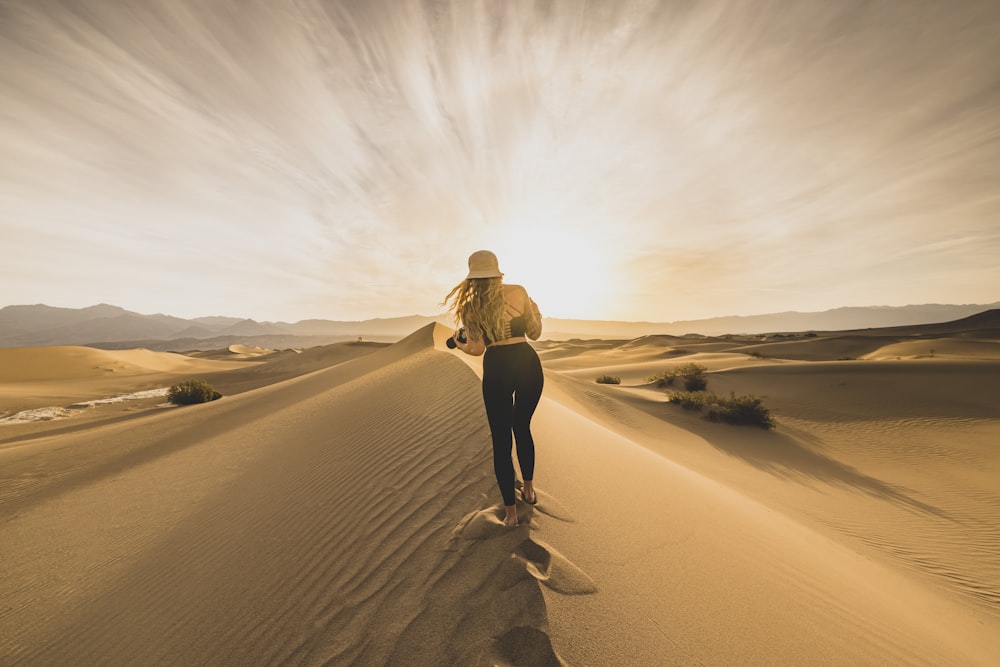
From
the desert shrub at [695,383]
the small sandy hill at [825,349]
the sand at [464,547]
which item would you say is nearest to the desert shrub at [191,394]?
the sand at [464,547]

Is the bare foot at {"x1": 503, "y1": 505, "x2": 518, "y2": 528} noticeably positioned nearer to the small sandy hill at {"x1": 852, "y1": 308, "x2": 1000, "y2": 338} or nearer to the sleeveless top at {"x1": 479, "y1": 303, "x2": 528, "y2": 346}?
the sleeveless top at {"x1": 479, "y1": 303, "x2": 528, "y2": 346}

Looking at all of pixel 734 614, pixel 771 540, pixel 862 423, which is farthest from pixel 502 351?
pixel 862 423

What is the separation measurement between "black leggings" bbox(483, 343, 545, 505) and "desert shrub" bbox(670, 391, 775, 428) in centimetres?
882

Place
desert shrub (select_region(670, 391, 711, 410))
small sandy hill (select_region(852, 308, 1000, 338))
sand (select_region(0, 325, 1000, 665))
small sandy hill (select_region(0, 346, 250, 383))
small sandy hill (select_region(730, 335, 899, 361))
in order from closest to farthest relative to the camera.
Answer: sand (select_region(0, 325, 1000, 665)), desert shrub (select_region(670, 391, 711, 410)), small sandy hill (select_region(0, 346, 250, 383)), small sandy hill (select_region(730, 335, 899, 361)), small sandy hill (select_region(852, 308, 1000, 338))

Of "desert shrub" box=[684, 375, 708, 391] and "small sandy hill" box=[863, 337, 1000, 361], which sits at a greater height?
"small sandy hill" box=[863, 337, 1000, 361]

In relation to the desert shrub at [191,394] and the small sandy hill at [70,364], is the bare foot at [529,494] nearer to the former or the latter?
the desert shrub at [191,394]

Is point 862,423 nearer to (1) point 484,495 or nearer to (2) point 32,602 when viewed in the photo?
(1) point 484,495

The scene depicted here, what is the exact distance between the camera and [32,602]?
3.06 metres

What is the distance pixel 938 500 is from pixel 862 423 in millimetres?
4172

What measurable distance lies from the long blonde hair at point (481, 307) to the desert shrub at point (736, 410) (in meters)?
9.20

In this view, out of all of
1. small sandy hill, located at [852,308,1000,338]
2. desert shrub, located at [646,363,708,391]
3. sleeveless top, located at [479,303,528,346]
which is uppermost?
small sandy hill, located at [852,308,1000,338]

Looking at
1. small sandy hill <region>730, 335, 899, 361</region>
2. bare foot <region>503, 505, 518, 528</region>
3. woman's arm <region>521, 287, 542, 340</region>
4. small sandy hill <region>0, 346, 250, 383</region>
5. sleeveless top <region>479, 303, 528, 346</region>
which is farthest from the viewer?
small sandy hill <region>730, 335, 899, 361</region>

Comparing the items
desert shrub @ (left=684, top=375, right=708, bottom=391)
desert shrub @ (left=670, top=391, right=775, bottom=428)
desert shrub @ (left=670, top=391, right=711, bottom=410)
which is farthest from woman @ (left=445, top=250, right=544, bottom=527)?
desert shrub @ (left=684, top=375, right=708, bottom=391)

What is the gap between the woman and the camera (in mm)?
2688
